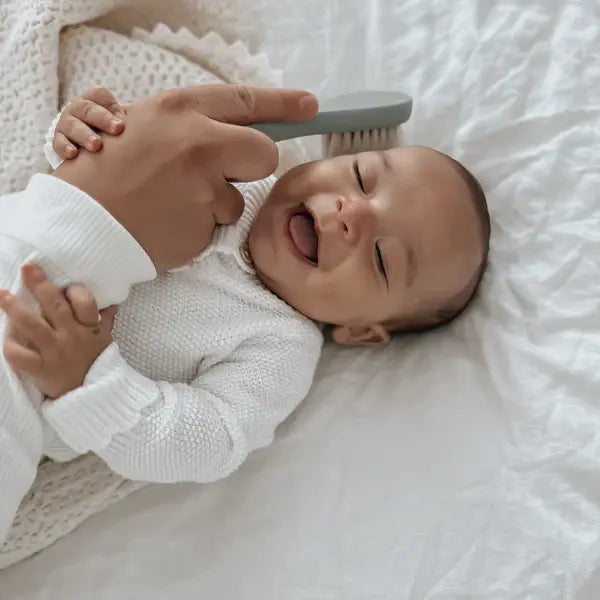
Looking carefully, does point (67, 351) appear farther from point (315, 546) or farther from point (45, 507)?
point (315, 546)

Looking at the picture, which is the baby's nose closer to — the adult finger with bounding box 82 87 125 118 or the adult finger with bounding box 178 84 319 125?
the adult finger with bounding box 178 84 319 125

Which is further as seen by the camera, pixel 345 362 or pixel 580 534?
pixel 345 362

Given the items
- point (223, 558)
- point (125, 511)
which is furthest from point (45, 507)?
point (223, 558)

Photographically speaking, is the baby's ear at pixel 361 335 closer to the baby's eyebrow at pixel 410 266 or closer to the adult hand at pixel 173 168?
the baby's eyebrow at pixel 410 266

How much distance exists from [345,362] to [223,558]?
285 mm

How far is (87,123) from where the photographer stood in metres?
0.92


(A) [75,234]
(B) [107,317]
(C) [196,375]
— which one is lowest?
(C) [196,375]

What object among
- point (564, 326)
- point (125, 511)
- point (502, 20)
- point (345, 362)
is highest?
point (502, 20)

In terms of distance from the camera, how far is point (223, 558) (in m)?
0.91

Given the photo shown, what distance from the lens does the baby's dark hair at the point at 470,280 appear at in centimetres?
100

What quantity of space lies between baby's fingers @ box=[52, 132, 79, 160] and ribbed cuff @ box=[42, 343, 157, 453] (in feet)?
0.71

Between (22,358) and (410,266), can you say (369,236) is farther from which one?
(22,358)

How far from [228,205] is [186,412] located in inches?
9.4

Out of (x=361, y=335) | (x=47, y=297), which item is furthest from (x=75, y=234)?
(x=361, y=335)
